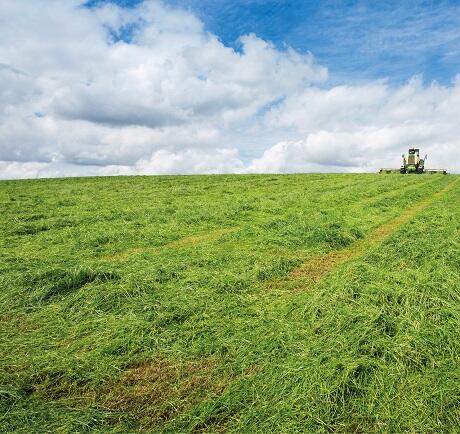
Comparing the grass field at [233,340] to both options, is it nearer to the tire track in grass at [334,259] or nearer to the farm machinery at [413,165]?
the tire track in grass at [334,259]

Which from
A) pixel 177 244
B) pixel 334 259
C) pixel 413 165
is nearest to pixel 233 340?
pixel 334 259

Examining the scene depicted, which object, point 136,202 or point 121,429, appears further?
point 136,202

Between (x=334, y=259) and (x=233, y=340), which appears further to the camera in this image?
(x=334, y=259)

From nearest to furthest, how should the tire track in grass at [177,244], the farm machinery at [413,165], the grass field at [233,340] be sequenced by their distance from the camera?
the grass field at [233,340], the tire track in grass at [177,244], the farm machinery at [413,165]

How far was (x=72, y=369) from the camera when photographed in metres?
5.47

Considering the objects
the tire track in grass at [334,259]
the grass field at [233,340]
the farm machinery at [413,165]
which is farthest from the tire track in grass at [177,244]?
the farm machinery at [413,165]

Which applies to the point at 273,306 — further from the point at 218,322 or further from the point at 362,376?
the point at 362,376

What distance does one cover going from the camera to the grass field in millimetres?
4516

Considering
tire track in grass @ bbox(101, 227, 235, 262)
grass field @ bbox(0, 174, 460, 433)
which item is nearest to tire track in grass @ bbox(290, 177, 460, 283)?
grass field @ bbox(0, 174, 460, 433)

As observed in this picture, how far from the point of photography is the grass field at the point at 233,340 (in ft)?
14.8

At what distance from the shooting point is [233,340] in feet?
19.7

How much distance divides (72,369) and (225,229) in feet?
35.1

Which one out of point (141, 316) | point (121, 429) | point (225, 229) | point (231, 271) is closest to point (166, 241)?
point (225, 229)

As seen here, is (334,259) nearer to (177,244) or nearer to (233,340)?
(177,244)
